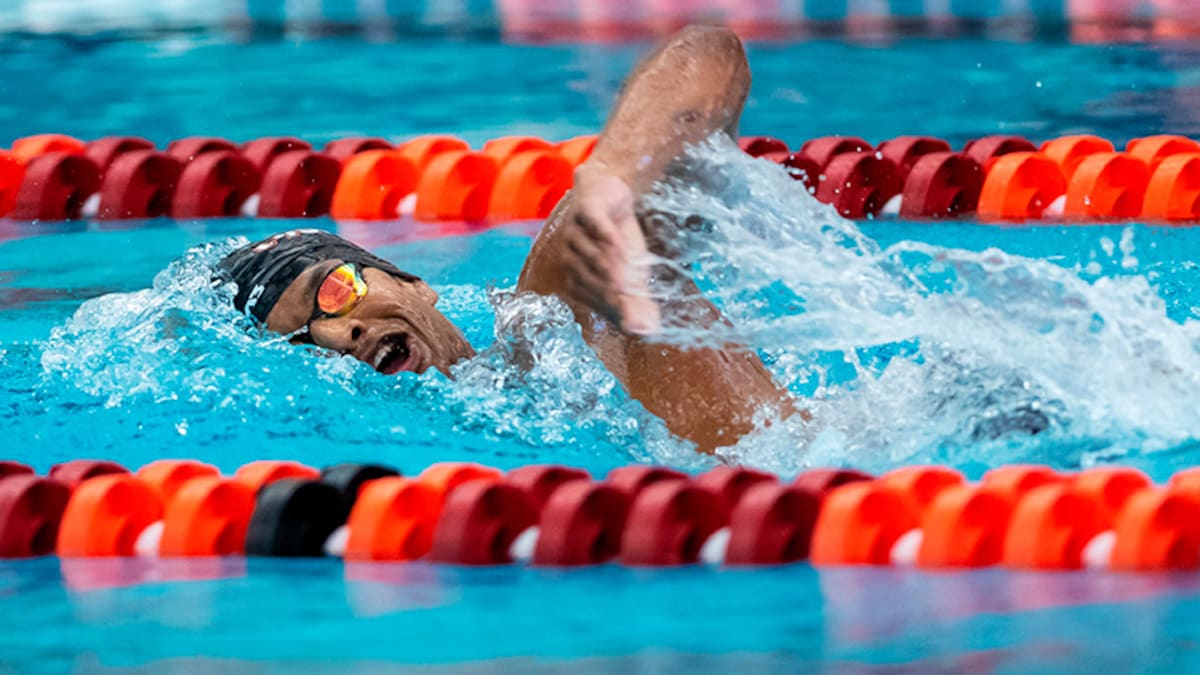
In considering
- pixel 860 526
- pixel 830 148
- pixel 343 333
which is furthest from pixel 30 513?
pixel 830 148

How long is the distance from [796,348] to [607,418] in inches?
17.1

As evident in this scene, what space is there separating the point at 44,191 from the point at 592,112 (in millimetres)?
2694

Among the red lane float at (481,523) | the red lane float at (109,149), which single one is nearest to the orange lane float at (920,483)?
the red lane float at (481,523)

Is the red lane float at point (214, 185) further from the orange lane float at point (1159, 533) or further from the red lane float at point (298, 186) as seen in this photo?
the orange lane float at point (1159, 533)

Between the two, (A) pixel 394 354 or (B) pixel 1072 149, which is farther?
(B) pixel 1072 149

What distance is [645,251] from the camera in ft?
9.73

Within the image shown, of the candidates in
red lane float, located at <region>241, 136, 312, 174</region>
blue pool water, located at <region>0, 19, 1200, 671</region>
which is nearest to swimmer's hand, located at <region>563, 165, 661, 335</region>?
blue pool water, located at <region>0, 19, 1200, 671</region>

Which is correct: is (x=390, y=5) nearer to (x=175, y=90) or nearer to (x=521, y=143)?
(x=175, y=90)

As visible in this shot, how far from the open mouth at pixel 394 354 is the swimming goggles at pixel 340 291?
0.09 m

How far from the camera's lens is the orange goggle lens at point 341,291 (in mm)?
3256

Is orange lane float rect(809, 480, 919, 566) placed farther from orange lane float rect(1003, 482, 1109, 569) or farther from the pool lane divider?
orange lane float rect(1003, 482, 1109, 569)

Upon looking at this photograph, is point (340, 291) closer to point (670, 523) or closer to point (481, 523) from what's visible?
point (481, 523)

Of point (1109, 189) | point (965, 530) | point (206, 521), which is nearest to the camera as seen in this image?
point (965, 530)

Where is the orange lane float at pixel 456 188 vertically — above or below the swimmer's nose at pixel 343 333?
below
